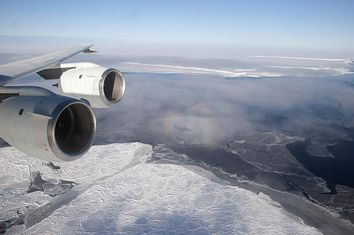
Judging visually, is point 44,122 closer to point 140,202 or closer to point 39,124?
point 39,124

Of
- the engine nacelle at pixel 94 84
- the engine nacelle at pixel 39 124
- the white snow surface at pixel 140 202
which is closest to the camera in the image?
the engine nacelle at pixel 39 124

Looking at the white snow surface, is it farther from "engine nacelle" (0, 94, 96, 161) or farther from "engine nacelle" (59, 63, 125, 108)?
"engine nacelle" (0, 94, 96, 161)

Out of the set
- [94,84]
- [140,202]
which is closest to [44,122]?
[94,84]

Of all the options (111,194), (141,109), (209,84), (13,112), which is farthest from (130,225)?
(209,84)

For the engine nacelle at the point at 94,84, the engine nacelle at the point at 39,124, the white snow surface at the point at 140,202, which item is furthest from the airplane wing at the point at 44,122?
the white snow surface at the point at 140,202

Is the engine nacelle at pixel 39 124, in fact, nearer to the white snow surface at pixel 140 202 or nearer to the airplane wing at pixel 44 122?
the airplane wing at pixel 44 122

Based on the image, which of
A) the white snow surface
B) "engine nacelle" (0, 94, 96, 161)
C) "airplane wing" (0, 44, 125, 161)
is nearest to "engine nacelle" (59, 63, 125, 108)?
"airplane wing" (0, 44, 125, 161)

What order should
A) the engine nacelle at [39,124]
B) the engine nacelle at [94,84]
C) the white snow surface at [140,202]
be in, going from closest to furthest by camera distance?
the engine nacelle at [39,124] < the engine nacelle at [94,84] < the white snow surface at [140,202]

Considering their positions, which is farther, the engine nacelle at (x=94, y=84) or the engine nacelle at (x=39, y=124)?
the engine nacelle at (x=94, y=84)
